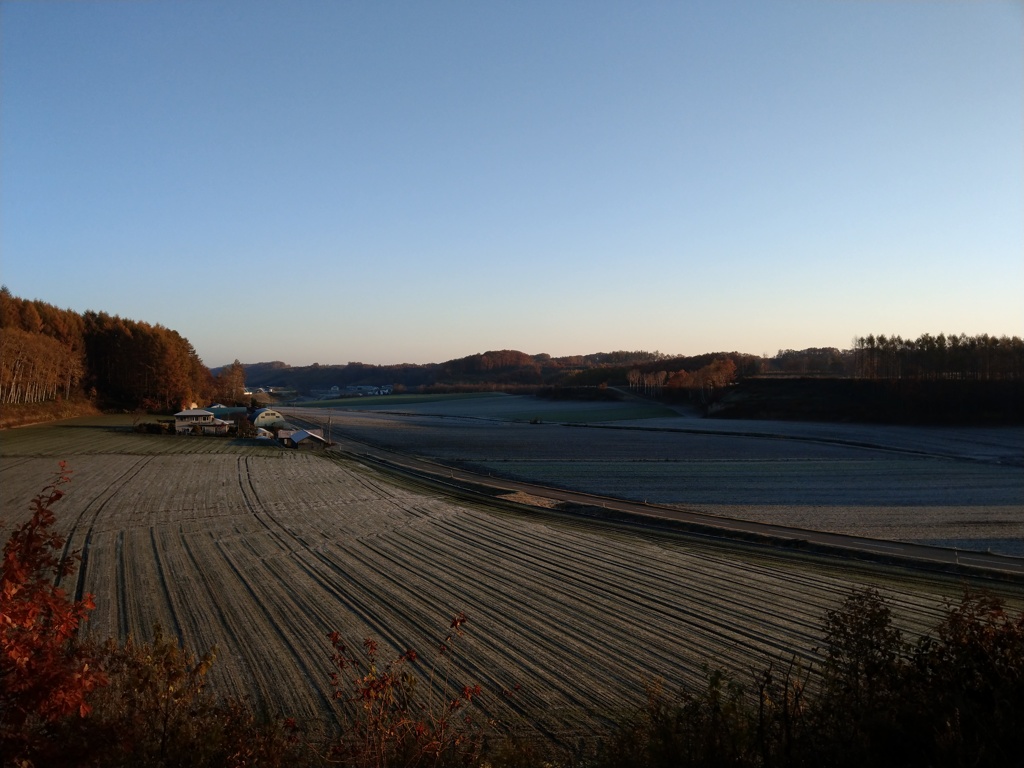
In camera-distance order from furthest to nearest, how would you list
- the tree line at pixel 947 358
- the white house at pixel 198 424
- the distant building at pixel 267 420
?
the tree line at pixel 947 358
the distant building at pixel 267 420
the white house at pixel 198 424

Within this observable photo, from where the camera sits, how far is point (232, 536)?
2355 centimetres

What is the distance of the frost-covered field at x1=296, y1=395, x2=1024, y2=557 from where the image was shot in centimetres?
2838

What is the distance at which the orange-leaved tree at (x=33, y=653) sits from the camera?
5.20 metres

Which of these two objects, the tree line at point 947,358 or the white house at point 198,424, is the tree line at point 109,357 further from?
the tree line at point 947,358

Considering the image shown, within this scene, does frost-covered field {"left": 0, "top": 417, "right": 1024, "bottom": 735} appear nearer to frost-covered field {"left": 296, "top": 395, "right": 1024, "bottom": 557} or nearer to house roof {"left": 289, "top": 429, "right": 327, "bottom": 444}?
frost-covered field {"left": 296, "top": 395, "right": 1024, "bottom": 557}

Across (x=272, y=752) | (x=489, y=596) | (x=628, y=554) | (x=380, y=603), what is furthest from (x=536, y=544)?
(x=272, y=752)

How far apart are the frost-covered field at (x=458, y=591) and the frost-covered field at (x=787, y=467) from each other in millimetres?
8001

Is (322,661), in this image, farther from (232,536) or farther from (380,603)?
(232,536)

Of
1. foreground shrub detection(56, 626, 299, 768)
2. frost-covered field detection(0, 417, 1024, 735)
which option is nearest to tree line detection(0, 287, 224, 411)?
frost-covered field detection(0, 417, 1024, 735)

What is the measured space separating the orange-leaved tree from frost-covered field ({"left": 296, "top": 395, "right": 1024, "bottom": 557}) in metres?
26.2

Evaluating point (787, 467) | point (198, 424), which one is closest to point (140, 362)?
point (198, 424)

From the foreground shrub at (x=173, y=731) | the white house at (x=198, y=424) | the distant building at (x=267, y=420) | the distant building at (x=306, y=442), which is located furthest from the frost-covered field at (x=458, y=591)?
the distant building at (x=267, y=420)

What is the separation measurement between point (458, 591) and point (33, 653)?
1298cm

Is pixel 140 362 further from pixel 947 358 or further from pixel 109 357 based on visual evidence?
pixel 947 358
